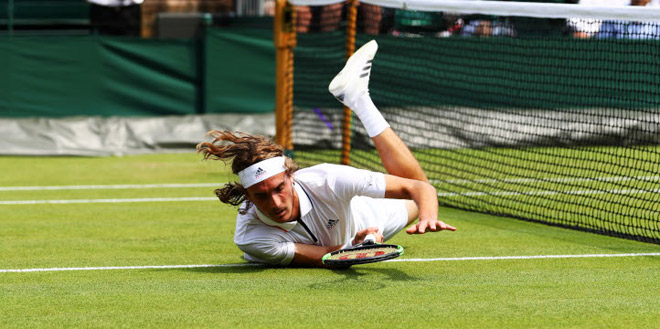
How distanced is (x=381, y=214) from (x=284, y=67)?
579cm

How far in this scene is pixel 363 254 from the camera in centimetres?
661

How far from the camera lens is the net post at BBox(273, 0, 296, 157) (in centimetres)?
1313

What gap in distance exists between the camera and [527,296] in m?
6.20

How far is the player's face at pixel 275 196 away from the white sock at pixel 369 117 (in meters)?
0.98

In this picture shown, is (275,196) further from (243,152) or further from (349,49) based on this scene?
(349,49)

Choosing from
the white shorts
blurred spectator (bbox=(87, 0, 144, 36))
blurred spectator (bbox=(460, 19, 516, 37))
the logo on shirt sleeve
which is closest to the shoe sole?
the white shorts

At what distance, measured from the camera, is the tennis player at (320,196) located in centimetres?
655

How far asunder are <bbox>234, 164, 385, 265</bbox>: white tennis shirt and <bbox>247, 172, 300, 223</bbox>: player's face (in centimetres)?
17

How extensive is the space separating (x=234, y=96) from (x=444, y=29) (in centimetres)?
403

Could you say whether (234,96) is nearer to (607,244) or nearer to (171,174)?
(171,174)

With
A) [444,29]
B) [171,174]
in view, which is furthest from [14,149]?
[444,29]

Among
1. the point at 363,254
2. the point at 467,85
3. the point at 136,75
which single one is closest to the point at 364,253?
the point at 363,254

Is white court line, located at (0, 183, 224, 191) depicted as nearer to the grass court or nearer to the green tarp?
the grass court

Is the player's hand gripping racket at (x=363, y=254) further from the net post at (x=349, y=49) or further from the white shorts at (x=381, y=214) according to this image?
the net post at (x=349, y=49)
